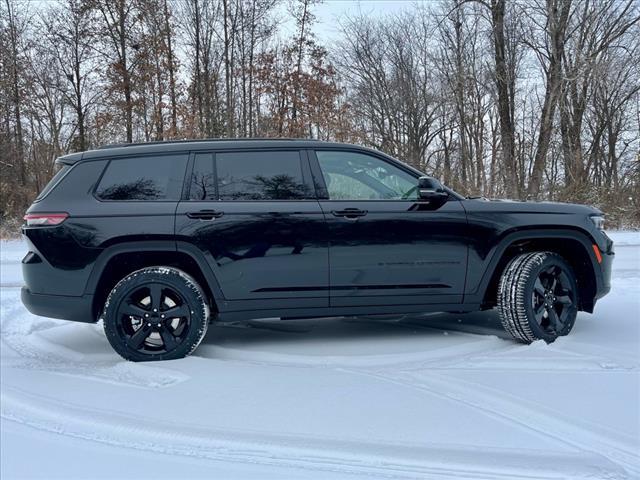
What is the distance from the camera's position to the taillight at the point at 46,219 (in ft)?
12.0

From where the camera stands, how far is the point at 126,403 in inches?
114

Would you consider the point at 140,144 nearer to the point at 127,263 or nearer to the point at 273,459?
the point at 127,263

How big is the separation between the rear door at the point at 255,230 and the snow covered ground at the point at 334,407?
50 centimetres

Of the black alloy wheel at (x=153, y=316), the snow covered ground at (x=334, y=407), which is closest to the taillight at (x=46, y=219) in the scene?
the black alloy wheel at (x=153, y=316)

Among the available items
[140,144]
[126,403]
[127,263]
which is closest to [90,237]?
[127,263]

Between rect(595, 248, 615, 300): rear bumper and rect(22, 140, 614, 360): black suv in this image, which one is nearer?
rect(22, 140, 614, 360): black suv

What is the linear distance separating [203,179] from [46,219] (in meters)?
1.18

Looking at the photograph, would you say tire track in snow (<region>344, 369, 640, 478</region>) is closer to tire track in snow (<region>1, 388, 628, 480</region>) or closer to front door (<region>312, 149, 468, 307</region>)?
tire track in snow (<region>1, 388, 628, 480</region>)

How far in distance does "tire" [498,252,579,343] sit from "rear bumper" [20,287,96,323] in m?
3.22

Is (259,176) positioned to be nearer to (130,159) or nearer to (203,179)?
(203,179)

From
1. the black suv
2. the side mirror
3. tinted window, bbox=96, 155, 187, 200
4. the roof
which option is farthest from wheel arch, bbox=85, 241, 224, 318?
the side mirror

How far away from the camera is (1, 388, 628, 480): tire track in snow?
2.12 metres

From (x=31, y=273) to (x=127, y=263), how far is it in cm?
69

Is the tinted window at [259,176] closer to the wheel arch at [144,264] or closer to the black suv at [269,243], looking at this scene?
the black suv at [269,243]
